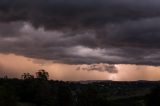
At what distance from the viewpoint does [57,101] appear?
19038 cm

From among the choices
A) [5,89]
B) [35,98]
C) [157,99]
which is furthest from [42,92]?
[157,99]

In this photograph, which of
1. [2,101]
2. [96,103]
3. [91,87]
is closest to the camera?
[2,101]

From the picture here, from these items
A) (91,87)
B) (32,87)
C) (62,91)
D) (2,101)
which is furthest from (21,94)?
(2,101)

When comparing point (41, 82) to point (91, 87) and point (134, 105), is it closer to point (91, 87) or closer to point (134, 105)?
point (91, 87)

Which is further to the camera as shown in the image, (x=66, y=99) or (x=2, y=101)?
(x=66, y=99)

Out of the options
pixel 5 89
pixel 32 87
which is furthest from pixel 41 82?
pixel 5 89

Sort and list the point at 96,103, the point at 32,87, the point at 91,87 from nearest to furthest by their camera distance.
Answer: the point at 96,103, the point at 91,87, the point at 32,87

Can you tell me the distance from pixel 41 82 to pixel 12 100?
4932 centimetres

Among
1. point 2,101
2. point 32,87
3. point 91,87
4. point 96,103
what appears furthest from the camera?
point 32,87

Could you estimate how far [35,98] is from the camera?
19012cm

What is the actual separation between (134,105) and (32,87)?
47.8 metres

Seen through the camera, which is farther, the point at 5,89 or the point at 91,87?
the point at 91,87

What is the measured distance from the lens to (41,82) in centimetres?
19950

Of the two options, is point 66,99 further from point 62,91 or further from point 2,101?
point 2,101
